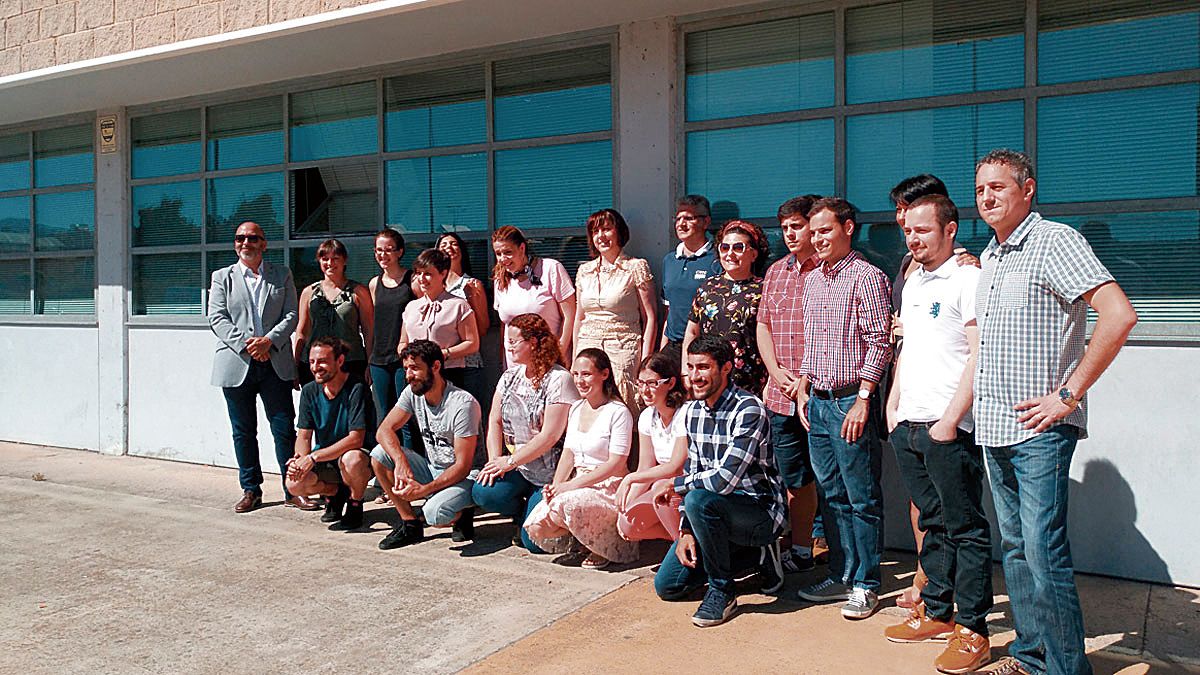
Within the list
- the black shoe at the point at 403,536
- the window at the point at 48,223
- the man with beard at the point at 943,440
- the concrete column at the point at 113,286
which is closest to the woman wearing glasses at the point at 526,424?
the black shoe at the point at 403,536

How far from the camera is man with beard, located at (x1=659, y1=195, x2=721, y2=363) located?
5.57m

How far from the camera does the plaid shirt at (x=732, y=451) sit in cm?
454

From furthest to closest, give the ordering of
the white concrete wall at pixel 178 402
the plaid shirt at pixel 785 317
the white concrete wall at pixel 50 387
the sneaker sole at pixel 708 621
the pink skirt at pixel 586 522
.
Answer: the white concrete wall at pixel 50 387 < the white concrete wall at pixel 178 402 < the pink skirt at pixel 586 522 < the plaid shirt at pixel 785 317 < the sneaker sole at pixel 708 621

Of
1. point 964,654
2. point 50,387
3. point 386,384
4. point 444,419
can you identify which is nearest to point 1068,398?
point 964,654

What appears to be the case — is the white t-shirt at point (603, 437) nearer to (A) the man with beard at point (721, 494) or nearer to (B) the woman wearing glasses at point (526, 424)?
(B) the woman wearing glasses at point (526, 424)

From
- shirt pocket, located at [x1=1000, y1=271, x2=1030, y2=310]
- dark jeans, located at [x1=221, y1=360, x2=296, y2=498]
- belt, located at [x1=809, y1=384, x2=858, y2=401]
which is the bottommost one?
dark jeans, located at [x1=221, y1=360, x2=296, y2=498]

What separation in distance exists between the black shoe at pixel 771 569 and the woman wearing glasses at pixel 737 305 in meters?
0.85

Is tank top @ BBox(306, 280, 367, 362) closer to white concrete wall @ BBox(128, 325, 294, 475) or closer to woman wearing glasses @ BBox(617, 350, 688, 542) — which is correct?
white concrete wall @ BBox(128, 325, 294, 475)

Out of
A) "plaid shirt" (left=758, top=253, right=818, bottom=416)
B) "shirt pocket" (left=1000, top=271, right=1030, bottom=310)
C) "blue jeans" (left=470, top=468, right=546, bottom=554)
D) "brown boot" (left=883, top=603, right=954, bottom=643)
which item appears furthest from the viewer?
"blue jeans" (left=470, top=468, right=546, bottom=554)

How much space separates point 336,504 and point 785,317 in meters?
3.09

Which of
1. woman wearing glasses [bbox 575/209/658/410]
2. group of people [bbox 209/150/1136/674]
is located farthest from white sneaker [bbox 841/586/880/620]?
woman wearing glasses [bbox 575/209/658/410]

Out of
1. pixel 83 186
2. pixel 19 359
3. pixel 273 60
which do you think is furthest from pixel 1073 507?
pixel 19 359

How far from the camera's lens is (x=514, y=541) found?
19.0ft

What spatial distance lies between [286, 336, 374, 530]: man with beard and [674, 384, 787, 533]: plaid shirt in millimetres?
2294
